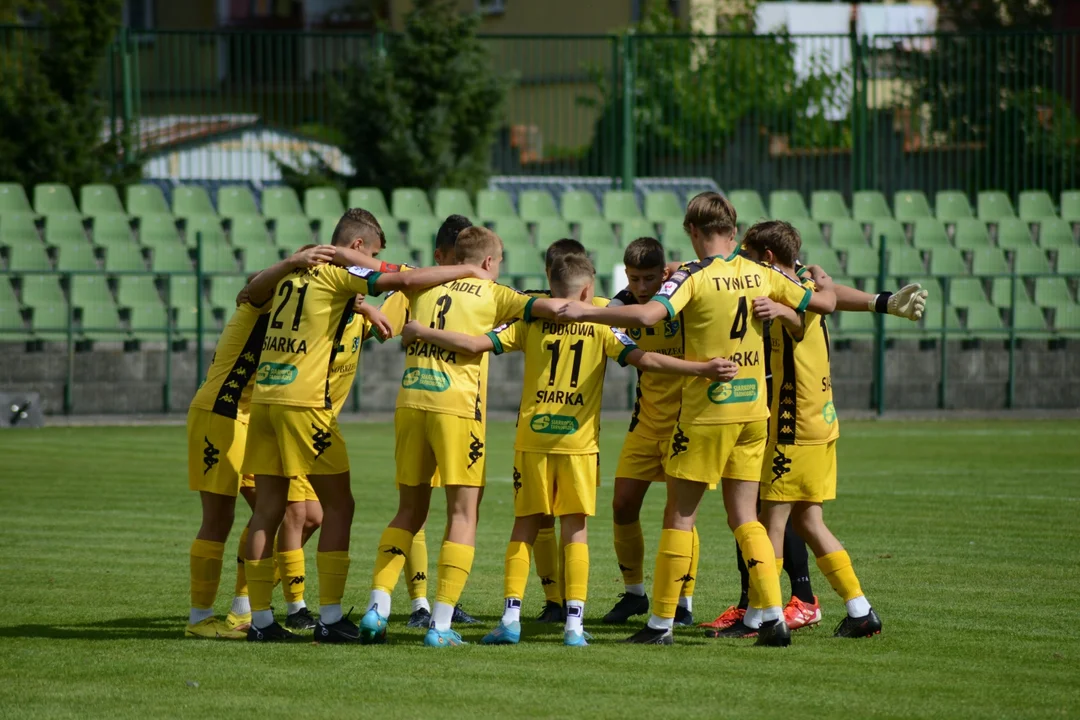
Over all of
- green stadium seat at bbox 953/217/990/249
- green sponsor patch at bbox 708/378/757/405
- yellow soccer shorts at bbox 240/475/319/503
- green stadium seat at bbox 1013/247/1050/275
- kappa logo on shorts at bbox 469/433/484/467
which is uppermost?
green stadium seat at bbox 953/217/990/249

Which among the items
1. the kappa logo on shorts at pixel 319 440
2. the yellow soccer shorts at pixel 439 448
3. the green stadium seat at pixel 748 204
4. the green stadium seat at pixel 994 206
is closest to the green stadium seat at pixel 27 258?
the green stadium seat at pixel 748 204

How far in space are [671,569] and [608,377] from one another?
1412cm

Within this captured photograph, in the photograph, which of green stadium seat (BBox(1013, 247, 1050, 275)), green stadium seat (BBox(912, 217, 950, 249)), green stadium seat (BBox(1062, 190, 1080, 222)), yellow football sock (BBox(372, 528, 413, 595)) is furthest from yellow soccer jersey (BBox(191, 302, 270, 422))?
green stadium seat (BBox(1062, 190, 1080, 222))

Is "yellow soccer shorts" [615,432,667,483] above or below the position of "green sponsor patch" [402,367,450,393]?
below

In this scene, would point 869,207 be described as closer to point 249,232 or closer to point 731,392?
point 249,232

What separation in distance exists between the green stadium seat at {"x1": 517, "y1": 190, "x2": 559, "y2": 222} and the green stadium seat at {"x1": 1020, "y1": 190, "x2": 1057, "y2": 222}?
8571 millimetres

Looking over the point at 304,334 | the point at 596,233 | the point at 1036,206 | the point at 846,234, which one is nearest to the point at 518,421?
the point at 304,334

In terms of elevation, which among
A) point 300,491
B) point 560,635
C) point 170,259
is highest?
point 170,259

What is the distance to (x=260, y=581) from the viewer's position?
689 centimetres

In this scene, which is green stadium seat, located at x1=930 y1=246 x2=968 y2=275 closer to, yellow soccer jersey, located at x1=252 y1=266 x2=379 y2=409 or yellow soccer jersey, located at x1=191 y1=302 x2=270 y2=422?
yellow soccer jersey, located at x1=191 y1=302 x2=270 y2=422

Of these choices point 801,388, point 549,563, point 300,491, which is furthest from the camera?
point 549,563

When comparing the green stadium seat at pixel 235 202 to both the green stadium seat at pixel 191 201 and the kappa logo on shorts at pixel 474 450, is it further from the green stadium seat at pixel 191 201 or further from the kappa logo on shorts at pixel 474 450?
the kappa logo on shorts at pixel 474 450

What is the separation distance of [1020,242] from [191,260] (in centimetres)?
1413

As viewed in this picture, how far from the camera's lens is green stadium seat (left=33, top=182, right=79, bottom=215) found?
21.7m
